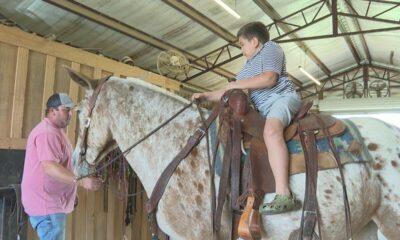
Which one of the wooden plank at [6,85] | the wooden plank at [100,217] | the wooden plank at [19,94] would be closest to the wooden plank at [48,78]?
the wooden plank at [19,94]

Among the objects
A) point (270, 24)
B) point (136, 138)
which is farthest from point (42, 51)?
point (270, 24)

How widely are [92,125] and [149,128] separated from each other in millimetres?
397

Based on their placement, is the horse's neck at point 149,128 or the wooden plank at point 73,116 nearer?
the horse's neck at point 149,128

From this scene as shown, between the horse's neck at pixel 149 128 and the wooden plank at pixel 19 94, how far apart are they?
6.49 feet

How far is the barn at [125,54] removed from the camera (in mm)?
3658

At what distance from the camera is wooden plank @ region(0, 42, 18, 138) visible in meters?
3.58

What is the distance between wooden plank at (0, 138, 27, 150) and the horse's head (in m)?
1.66

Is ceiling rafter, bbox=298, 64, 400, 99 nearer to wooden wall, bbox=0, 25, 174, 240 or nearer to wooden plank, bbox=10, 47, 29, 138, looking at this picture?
wooden wall, bbox=0, 25, 174, 240

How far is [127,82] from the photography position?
2232mm

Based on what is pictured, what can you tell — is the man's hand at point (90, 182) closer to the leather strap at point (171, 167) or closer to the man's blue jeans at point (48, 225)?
the man's blue jeans at point (48, 225)

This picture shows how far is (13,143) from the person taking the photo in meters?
3.64

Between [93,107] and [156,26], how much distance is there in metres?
4.33

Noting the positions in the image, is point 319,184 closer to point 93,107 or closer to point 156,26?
point 93,107

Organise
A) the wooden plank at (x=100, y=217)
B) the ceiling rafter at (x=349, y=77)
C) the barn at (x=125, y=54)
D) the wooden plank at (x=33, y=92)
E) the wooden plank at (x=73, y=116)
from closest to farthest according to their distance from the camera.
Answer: the barn at (x=125, y=54), the wooden plank at (x=33, y=92), the wooden plank at (x=73, y=116), the wooden plank at (x=100, y=217), the ceiling rafter at (x=349, y=77)
